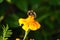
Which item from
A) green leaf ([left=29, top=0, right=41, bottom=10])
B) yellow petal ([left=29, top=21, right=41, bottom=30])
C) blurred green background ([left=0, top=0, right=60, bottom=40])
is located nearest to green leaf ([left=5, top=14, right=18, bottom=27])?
blurred green background ([left=0, top=0, right=60, bottom=40])

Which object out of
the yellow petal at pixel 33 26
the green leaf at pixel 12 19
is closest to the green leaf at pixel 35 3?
the green leaf at pixel 12 19

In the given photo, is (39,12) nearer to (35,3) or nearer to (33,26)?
(35,3)

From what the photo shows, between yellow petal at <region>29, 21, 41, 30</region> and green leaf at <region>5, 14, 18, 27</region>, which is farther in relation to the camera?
green leaf at <region>5, 14, 18, 27</region>

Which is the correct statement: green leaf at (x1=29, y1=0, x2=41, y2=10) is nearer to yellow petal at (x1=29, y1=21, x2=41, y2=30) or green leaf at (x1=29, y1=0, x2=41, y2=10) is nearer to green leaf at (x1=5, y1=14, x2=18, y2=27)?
green leaf at (x1=5, y1=14, x2=18, y2=27)

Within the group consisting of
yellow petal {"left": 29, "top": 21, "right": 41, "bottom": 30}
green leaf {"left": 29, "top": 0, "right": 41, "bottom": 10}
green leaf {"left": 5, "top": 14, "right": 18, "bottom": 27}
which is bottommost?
yellow petal {"left": 29, "top": 21, "right": 41, "bottom": 30}

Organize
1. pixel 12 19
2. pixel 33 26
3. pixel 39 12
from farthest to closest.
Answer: pixel 39 12 < pixel 12 19 < pixel 33 26

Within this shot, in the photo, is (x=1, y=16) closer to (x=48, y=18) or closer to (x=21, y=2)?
(x=21, y=2)

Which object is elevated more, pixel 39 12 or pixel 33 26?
pixel 39 12

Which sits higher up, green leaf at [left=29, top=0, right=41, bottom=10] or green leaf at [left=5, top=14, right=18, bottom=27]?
green leaf at [left=29, top=0, right=41, bottom=10]

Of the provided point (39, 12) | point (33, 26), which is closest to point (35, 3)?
point (39, 12)

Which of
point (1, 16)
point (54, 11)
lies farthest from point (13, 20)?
point (54, 11)

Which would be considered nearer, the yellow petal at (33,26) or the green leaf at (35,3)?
the yellow petal at (33,26)

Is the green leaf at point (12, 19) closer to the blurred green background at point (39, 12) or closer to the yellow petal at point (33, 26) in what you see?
the blurred green background at point (39, 12)

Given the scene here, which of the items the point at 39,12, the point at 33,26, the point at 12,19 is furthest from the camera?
the point at 39,12
